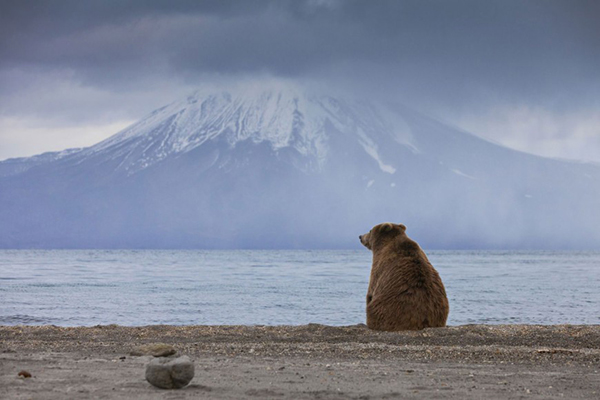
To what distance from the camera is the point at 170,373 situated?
691 centimetres

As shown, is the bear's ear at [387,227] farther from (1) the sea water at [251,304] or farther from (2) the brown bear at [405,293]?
(1) the sea water at [251,304]

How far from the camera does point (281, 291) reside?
2938 centimetres

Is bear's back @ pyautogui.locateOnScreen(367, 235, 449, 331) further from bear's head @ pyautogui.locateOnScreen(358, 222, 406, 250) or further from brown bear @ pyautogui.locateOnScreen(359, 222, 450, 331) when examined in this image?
bear's head @ pyautogui.locateOnScreen(358, 222, 406, 250)

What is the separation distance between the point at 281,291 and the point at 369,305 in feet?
56.2

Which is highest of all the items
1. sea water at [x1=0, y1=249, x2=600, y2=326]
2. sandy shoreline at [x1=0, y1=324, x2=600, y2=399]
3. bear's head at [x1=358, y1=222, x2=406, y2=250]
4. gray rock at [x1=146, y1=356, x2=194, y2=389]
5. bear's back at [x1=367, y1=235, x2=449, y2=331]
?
bear's head at [x1=358, y1=222, x2=406, y2=250]

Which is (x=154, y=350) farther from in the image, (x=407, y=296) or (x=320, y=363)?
(x=407, y=296)

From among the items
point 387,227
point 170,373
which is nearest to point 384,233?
point 387,227

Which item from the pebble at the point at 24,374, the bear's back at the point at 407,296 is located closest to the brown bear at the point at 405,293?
the bear's back at the point at 407,296

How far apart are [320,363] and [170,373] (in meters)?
2.18

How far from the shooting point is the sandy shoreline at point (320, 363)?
6.90 meters

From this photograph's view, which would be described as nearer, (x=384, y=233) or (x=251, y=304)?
(x=384, y=233)

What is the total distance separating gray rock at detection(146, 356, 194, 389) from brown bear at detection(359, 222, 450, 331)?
5.47 metres

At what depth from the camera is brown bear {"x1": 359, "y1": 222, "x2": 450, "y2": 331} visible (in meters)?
11.8

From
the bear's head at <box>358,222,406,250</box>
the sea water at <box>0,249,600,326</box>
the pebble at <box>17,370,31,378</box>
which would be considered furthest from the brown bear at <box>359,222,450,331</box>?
the sea water at <box>0,249,600,326</box>
